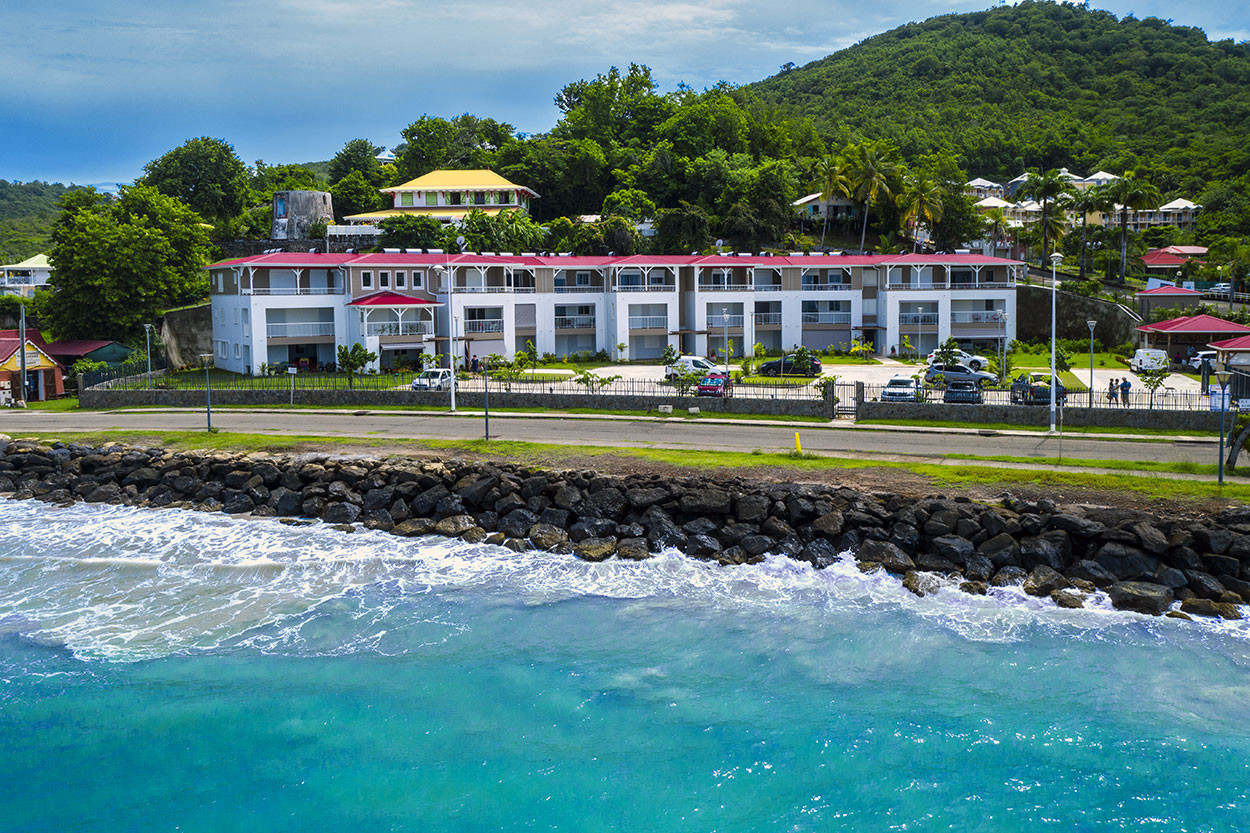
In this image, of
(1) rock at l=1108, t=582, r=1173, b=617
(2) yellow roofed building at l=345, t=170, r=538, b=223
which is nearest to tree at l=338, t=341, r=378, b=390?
(2) yellow roofed building at l=345, t=170, r=538, b=223

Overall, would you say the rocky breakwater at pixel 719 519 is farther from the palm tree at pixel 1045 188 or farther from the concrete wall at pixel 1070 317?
the palm tree at pixel 1045 188

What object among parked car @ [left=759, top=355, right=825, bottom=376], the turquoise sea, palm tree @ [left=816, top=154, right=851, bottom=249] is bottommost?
the turquoise sea

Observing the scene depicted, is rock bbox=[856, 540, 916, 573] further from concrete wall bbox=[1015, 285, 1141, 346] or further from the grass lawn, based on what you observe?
concrete wall bbox=[1015, 285, 1141, 346]

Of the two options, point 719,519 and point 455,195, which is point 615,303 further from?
point 719,519

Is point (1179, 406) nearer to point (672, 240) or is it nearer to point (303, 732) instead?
point (303, 732)

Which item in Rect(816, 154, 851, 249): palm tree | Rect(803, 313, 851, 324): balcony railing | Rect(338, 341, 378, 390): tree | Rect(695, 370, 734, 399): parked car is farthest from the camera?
Rect(816, 154, 851, 249): palm tree

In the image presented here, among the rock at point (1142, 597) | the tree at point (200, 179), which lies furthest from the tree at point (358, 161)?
the rock at point (1142, 597)

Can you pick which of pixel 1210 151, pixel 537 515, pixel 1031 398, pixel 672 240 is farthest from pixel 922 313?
pixel 1210 151
